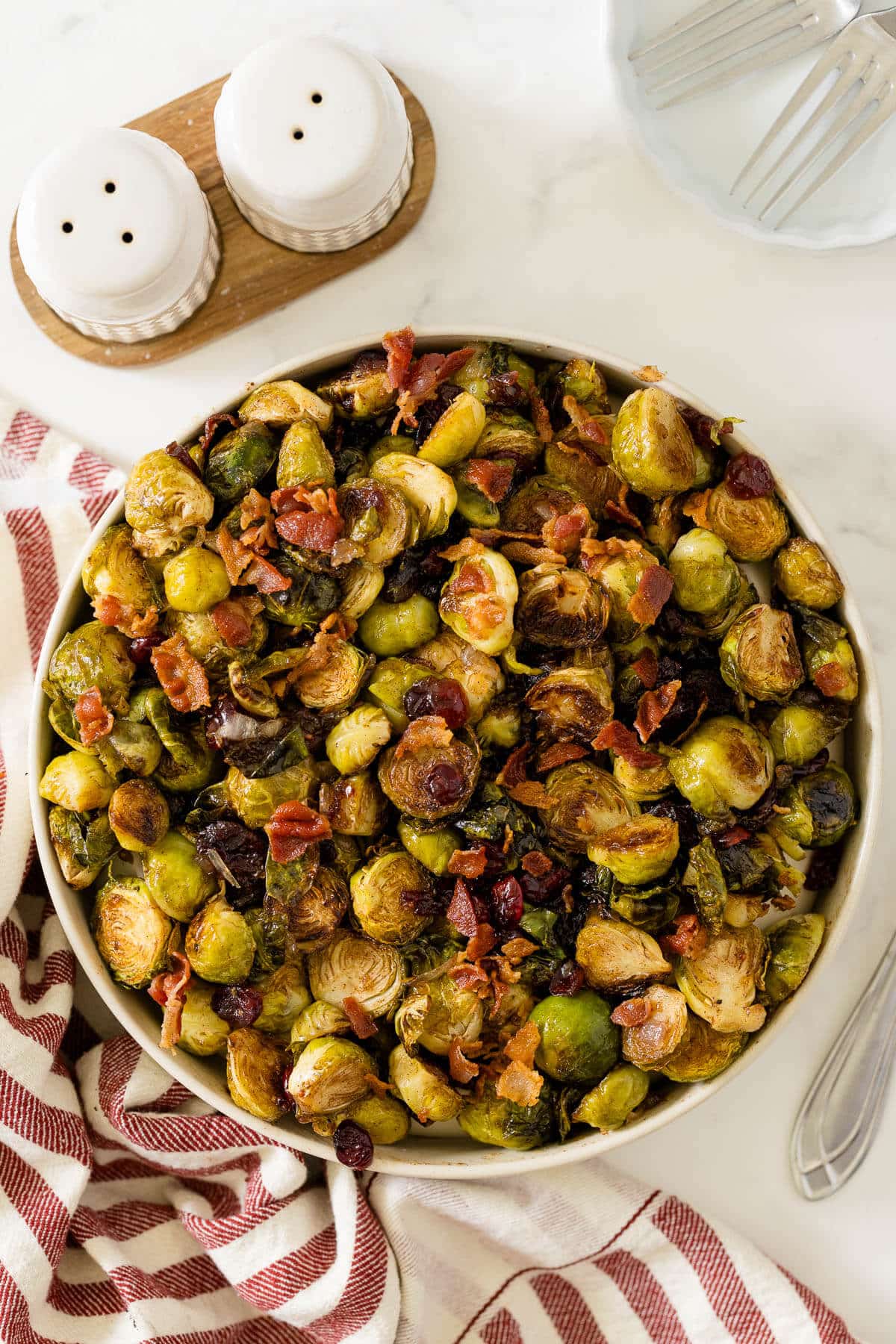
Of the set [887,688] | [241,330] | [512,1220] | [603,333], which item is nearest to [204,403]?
[241,330]

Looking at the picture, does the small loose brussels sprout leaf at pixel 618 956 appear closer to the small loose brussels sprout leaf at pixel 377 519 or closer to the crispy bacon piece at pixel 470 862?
the crispy bacon piece at pixel 470 862

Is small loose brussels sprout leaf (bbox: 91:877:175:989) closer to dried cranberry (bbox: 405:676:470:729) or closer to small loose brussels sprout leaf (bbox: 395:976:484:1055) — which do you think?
small loose brussels sprout leaf (bbox: 395:976:484:1055)

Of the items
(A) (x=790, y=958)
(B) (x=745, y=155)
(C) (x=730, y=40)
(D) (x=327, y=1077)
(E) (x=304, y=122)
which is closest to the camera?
(D) (x=327, y=1077)

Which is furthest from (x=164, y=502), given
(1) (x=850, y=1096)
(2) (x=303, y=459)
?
(1) (x=850, y=1096)

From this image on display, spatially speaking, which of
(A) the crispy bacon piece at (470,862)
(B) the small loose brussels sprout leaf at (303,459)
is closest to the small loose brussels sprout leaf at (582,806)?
(A) the crispy bacon piece at (470,862)

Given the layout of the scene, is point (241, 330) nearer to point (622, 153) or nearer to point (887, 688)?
point (622, 153)

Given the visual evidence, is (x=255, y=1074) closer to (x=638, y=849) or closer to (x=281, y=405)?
(x=638, y=849)
